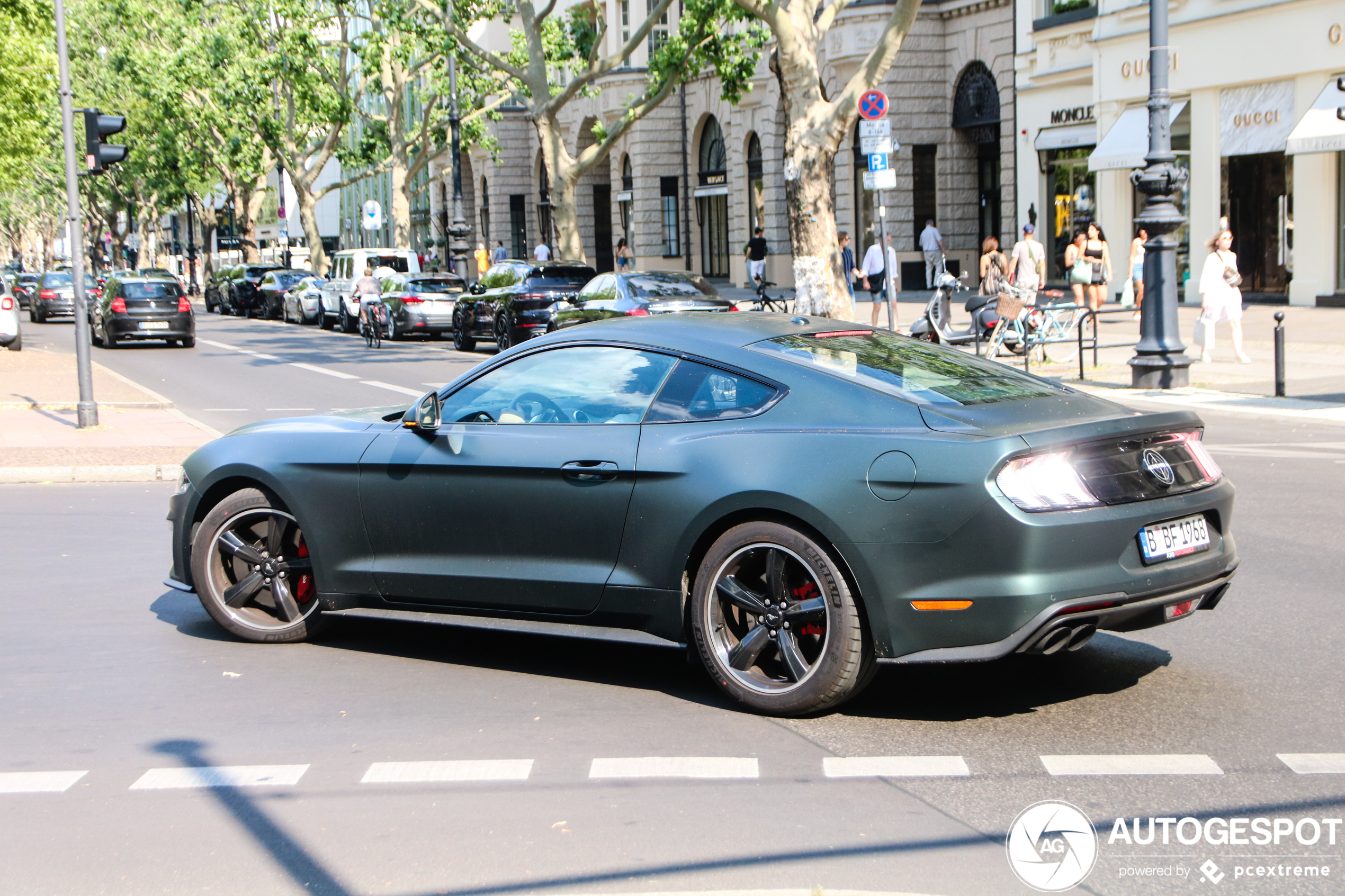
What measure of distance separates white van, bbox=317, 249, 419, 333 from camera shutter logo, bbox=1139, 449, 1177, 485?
32.0 meters

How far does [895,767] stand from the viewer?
472 cm

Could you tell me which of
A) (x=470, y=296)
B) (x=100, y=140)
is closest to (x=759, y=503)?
(x=100, y=140)

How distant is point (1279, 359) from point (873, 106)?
6.98 metres

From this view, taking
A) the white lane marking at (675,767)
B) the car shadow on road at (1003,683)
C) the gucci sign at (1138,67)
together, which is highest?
the gucci sign at (1138,67)

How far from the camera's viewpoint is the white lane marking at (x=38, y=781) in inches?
186

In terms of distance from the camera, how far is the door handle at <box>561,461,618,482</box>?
5.48 m

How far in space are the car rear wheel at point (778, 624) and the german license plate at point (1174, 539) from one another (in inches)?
39.2

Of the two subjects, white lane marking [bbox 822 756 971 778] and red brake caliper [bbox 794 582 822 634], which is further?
red brake caliper [bbox 794 582 822 634]

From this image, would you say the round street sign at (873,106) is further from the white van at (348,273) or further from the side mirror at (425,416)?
the white van at (348,273)

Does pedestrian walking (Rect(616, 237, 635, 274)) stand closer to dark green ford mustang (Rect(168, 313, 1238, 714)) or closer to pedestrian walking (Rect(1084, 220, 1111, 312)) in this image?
pedestrian walking (Rect(1084, 220, 1111, 312))

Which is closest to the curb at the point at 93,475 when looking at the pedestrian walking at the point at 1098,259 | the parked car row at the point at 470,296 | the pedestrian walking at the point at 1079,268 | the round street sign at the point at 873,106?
the parked car row at the point at 470,296

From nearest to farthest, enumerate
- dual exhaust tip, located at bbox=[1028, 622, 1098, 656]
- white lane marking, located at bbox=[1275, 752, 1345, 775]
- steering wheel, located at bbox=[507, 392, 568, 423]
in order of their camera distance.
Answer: white lane marking, located at bbox=[1275, 752, 1345, 775] < dual exhaust tip, located at bbox=[1028, 622, 1098, 656] < steering wheel, located at bbox=[507, 392, 568, 423]

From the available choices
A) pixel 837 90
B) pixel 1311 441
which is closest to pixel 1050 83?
pixel 837 90

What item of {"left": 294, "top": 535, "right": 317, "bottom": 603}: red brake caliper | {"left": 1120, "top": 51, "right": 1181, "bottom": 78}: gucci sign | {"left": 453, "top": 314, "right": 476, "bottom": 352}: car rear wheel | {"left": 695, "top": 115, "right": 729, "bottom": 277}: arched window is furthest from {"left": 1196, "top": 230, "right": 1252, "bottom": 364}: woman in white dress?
{"left": 695, "top": 115, "right": 729, "bottom": 277}: arched window
